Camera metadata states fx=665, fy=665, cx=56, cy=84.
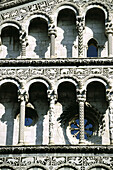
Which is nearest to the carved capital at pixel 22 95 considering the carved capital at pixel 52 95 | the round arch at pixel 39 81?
the round arch at pixel 39 81

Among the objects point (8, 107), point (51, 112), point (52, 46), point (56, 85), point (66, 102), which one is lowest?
point (51, 112)

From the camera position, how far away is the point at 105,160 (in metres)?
20.9

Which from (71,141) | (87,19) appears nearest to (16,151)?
(71,141)

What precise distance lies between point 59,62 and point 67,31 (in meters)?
1.76

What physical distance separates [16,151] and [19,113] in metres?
1.65

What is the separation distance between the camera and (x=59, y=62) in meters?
22.5

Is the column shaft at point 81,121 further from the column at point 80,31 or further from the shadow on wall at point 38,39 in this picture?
the shadow on wall at point 38,39

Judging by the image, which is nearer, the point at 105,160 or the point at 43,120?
the point at 105,160

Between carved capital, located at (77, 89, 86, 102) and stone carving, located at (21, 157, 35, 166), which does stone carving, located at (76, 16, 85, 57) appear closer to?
carved capital, located at (77, 89, 86, 102)

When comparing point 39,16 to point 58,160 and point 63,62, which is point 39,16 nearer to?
point 63,62

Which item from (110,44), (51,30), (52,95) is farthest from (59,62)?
(110,44)

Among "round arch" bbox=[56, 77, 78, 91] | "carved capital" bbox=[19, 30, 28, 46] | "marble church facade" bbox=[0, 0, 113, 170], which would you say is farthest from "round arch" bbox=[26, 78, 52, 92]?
"carved capital" bbox=[19, 30, 28, 46]

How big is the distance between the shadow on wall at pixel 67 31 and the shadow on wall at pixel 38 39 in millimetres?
481

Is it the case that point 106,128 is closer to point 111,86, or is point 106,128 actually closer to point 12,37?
point 111,86
